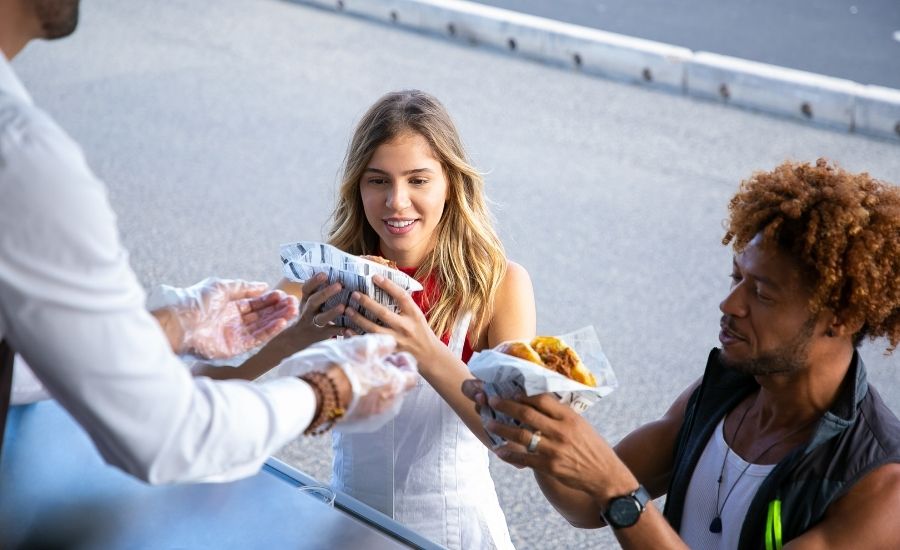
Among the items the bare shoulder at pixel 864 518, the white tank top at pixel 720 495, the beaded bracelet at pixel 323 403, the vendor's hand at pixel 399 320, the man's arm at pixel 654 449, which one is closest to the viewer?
the beaded bracelet at pixel 323 403

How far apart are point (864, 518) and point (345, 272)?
0.94 metres

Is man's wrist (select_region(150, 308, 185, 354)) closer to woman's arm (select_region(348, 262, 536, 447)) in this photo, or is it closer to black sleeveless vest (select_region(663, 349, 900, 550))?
woman's arm (select_region(348, 262, 536, 447))

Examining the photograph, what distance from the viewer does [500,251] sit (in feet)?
7.79

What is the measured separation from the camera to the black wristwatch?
5.49 ft

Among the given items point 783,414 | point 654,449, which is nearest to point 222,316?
point 654,449

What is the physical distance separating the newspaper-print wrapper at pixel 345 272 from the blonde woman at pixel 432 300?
210mm

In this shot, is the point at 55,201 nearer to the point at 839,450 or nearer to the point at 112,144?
the point at 839,450

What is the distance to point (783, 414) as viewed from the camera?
185cm

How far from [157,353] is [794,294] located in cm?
105

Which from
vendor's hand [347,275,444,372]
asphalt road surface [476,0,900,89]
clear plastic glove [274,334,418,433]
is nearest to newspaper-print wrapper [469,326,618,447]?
clear plastic glove [274,334,418,433]

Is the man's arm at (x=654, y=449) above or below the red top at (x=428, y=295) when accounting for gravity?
below

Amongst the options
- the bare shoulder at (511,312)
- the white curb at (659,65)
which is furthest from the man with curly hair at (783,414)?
the white curb at (659,65)

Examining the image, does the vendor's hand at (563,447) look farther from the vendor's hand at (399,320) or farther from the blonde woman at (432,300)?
the blonde woman at (432,300)

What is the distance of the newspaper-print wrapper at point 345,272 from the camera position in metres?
1.96
